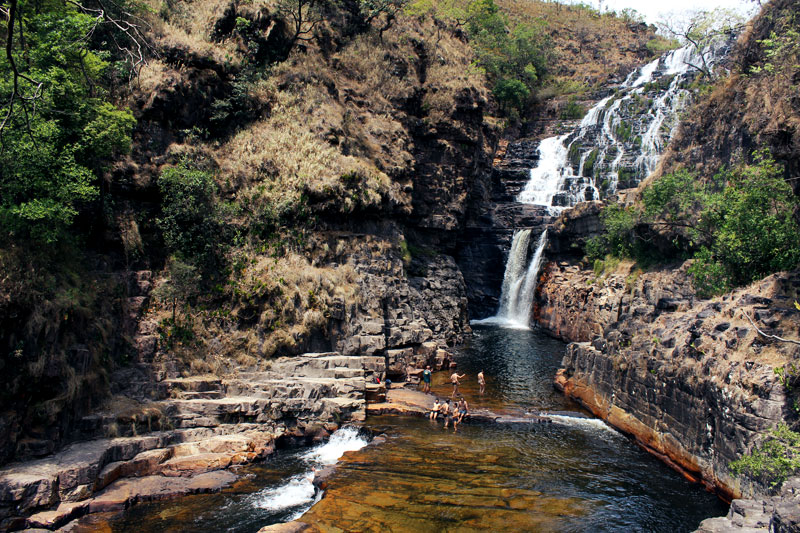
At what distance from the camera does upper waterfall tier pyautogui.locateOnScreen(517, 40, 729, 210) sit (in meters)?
46.4

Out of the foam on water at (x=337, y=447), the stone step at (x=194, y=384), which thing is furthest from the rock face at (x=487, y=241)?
the stone step at (x=194, y=384)

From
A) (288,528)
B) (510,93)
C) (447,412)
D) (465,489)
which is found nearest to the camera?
(288,528)

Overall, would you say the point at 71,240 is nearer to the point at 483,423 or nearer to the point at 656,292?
the point at 483,423

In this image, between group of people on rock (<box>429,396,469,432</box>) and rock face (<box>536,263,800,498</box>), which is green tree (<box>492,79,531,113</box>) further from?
group of people on rock (<box>429,396,469,432</box>)

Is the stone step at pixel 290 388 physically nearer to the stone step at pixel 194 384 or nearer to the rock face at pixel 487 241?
the stone step at pixel 194 384

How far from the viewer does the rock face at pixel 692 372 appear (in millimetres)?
14312

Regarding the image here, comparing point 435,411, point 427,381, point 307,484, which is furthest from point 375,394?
point 307,484

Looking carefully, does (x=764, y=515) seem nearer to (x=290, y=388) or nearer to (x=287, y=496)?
(x=287, y=496)

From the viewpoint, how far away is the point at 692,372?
16797 mm

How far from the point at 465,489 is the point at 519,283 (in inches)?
1309

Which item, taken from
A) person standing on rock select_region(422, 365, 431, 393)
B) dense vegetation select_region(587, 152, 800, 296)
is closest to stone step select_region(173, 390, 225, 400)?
person standing on rock select_region(422, 365, 431, 393)

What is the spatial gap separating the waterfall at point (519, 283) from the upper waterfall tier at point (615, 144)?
171 inches

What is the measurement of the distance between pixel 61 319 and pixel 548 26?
84398 millimetres

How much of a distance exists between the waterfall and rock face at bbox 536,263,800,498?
18.1 meters
